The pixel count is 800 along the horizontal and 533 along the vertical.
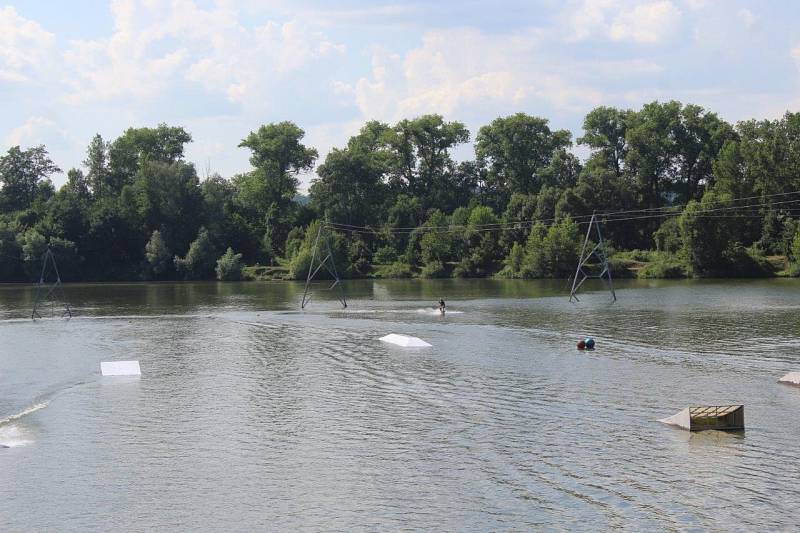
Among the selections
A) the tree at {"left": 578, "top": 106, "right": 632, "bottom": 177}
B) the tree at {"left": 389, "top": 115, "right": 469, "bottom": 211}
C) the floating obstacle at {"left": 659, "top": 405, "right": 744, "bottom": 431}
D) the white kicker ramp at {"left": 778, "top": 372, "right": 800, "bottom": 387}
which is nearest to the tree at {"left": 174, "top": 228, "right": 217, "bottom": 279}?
the tree at {"left": 389, "top": 115, "right": 469, "bottom": 211}

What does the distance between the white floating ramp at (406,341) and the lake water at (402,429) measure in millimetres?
1592

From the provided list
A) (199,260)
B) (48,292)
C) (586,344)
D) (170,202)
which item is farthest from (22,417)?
(170,202)

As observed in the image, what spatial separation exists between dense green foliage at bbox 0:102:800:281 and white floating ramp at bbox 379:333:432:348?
9497 centimetres

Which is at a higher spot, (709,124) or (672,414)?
(709,124)

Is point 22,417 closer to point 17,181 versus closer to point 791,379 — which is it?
point 791,379

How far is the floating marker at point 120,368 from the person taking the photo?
2077 inches

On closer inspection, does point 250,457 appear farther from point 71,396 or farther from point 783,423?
point 783,423

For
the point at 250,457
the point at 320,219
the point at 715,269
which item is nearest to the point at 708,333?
the point at 250,457

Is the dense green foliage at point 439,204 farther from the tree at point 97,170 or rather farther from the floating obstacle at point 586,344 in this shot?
the floating obstacle at point 586,344

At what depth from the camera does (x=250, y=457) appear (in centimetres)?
3331

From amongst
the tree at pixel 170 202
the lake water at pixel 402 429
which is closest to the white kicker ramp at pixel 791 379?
the lake water at pixel 402 429

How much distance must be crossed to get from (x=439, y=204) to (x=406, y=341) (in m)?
132

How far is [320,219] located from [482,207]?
35.9m

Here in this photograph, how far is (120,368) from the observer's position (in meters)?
53.3
